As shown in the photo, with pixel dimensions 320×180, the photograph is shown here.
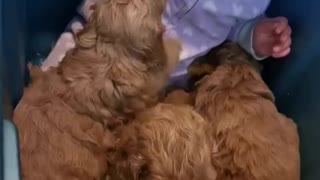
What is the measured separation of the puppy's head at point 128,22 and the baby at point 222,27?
8.1 inches

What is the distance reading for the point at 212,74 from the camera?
2.04 meters

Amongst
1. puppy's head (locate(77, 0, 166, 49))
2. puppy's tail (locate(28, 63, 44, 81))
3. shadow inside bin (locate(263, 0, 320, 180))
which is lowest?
shadow inside bin (locate(263, 0, 320, 180))

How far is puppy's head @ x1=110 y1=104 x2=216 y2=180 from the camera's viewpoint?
5.64 ft

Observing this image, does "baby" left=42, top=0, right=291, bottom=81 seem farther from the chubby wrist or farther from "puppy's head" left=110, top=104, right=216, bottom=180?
"puppy's head" left=110, top=104, right=216, bottom=180

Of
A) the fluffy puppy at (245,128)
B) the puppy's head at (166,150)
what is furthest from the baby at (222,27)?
the puppy's head at (166,150)

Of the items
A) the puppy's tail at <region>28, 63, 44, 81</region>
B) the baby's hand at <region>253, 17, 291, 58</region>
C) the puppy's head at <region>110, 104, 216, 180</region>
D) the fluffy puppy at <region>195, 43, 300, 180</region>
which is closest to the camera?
the puppy's head at <region>110, 104, 216, 180</region>

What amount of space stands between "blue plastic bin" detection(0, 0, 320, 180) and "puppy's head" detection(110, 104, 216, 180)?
0.31 meters

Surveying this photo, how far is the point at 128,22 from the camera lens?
6.04 ft

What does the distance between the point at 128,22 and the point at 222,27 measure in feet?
1.22

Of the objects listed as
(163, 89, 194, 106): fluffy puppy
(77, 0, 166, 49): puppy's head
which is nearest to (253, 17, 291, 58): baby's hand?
(163, 89, 194, 106): fluffy puppy

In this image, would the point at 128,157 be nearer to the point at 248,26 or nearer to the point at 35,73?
the point at 35,73

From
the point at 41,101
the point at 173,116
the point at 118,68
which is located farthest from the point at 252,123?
the point at 41,101

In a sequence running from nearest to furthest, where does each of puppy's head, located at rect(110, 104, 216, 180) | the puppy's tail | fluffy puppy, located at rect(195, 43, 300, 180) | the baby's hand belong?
puppy's head, located at rect(110, 104, 216, 180) < fluffy puppy, located at rect(195, 43, 300, 180) < the puppy's tail < the baby's hand

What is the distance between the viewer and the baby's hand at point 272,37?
2045 mm
